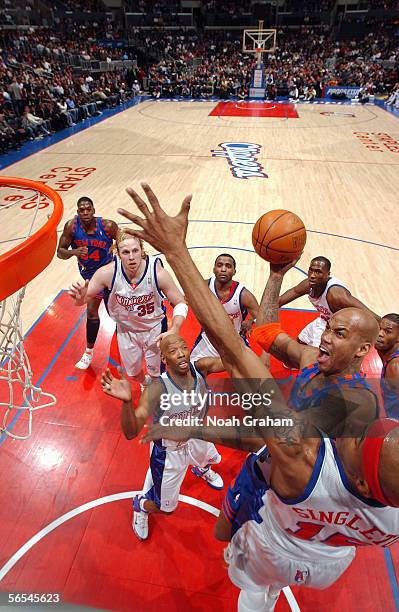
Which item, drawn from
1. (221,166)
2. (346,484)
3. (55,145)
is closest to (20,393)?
(346,484)

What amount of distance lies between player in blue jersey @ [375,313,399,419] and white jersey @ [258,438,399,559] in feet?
4.84

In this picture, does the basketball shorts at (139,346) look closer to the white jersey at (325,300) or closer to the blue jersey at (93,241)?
the blue jersey at (93,241)

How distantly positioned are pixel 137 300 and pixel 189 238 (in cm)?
392

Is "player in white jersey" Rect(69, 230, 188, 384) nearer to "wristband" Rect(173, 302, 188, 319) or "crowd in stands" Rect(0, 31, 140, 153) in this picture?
"wristband" Rect(173, 302, 188, 319)

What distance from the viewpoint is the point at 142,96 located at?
25516mm

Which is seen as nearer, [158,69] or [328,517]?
[328,517]

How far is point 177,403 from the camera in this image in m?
2.67

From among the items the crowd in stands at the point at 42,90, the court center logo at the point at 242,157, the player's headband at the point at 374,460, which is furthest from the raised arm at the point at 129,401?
the crowd in stands at the point at 42,90

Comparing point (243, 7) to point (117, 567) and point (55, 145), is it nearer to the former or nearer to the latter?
point (55, 145)

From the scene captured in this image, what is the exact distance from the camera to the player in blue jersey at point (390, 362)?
2.92m

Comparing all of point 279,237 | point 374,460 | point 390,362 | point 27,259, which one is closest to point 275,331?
point 279,237

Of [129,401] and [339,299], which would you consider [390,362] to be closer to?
[339,299]

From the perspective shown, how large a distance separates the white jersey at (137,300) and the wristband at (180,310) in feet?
0.77

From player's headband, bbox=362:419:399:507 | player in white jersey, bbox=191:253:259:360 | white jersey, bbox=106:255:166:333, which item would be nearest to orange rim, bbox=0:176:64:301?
white jersey, bbox=106:255:166:333
